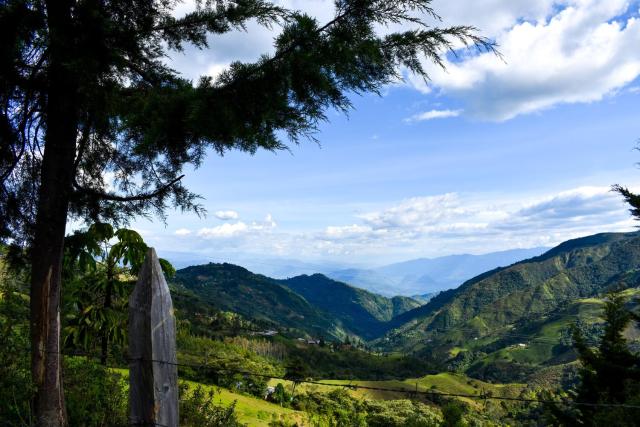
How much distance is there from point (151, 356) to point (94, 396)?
525 cm

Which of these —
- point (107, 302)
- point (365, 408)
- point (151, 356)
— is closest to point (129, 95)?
point (151, 356)

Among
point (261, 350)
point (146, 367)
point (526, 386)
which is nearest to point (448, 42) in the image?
point (146, 367)

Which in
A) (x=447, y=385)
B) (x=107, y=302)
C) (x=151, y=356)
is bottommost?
(x=447, y=385)

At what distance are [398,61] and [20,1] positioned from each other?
4349 mm

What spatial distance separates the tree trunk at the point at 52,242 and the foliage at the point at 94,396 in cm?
65

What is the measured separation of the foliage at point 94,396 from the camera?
21.0ft

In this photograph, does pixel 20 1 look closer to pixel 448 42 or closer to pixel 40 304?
pixel 40 304

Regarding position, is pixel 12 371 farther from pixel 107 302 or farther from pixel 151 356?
pixel 151 356

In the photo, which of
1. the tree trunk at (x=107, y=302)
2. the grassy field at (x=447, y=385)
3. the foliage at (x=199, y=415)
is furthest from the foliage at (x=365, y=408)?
the foliage at (x=199, y=415)

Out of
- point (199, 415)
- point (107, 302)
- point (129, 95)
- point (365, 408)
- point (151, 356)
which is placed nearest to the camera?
point (151, 356)

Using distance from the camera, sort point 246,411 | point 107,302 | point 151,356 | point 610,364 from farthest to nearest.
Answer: point 246,411 → point 610,364 → point 107,302 → point 151,356

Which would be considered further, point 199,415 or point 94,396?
point 199,415

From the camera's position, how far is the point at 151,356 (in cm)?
Result: 306

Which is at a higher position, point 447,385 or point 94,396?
point 94,396
